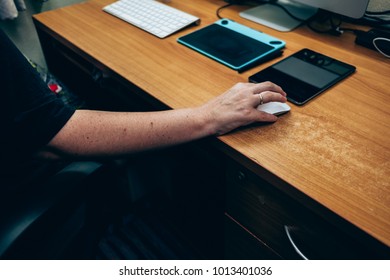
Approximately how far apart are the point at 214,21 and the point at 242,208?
0.62 meters

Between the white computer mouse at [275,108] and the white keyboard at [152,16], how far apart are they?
438 millimetres

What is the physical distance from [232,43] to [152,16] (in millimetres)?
318

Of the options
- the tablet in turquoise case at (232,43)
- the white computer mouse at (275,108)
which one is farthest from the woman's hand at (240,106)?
the tablet in turquoise case at (232,43)

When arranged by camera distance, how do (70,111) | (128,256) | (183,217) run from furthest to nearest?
(128,256) → (183,217) → (70,111)

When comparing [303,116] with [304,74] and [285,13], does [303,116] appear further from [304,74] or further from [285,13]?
[285,13]

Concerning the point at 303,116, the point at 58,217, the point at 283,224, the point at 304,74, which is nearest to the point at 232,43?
the point at 304,74

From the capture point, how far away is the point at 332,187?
1.83ft

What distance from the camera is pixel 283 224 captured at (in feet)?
2.23

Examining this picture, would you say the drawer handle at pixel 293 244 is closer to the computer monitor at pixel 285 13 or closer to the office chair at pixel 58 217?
the office chair at pixel 58 217

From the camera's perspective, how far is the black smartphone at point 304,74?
30.0 inches

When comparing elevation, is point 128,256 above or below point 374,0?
below

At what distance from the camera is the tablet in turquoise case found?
2.87ft
